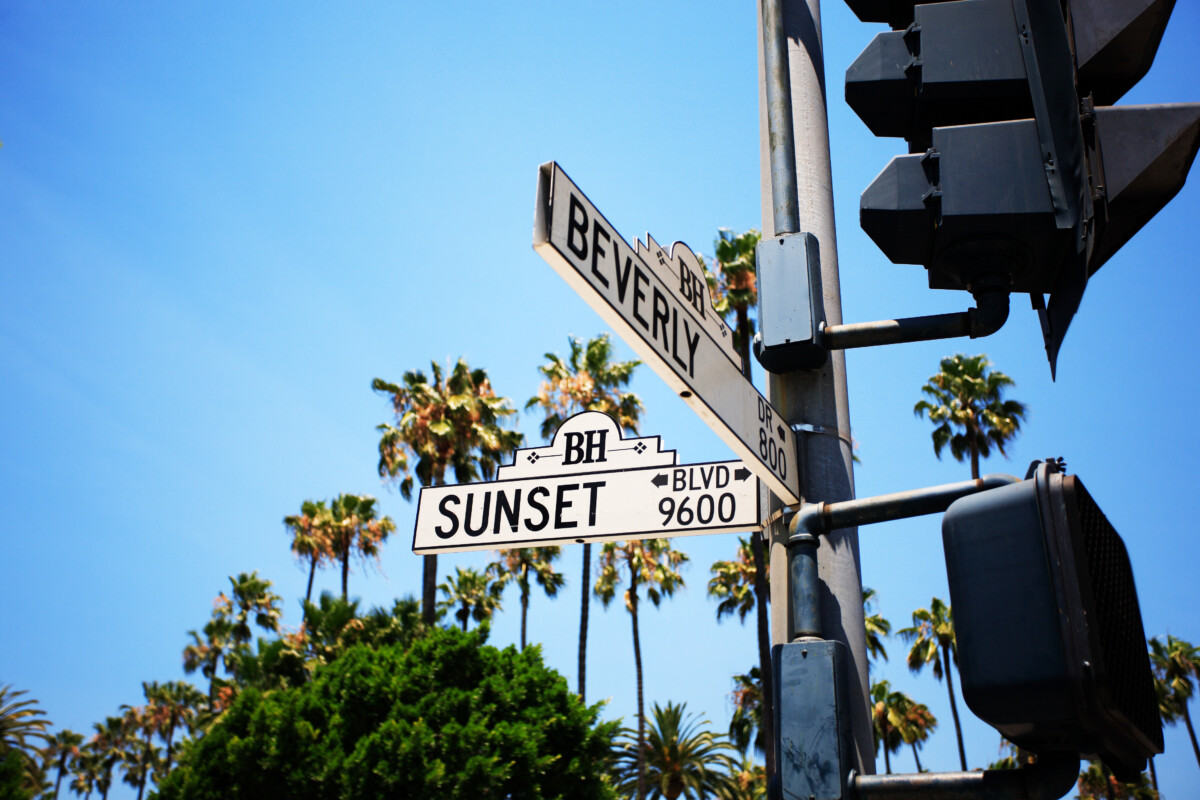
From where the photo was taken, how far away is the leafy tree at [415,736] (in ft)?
52.1

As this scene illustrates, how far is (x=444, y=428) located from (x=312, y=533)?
1272cm

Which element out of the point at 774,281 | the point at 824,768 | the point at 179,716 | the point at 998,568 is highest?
the point at 179,716

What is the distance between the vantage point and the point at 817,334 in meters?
2.71

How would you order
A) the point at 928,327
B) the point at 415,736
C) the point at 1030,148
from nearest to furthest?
the point at 1030,148, the point at 928,327, the point at 415,736

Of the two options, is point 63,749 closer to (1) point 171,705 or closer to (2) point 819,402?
(1) point 171,705

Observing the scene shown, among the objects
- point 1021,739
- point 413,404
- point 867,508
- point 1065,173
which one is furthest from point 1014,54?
point 413,404

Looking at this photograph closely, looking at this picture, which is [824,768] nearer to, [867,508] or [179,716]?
[867,508]

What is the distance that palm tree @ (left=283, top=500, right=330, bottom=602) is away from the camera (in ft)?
120

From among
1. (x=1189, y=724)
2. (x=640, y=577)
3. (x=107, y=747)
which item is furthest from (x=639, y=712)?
(x=107, y=747)

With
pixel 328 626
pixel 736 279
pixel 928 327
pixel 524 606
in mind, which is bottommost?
pixel 928 327

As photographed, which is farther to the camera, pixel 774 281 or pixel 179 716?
pixel 179 716

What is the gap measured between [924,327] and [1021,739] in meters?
1.36

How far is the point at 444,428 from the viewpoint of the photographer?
2722 centimetres

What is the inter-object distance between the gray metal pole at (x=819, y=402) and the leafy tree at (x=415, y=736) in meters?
14.5
